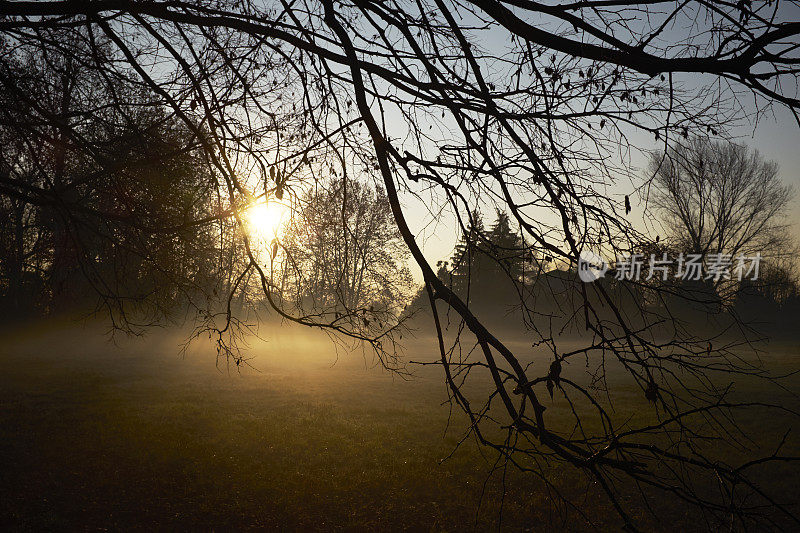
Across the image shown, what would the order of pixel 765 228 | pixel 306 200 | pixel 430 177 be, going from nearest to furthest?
pixel 430 177 < pixel 306 200 < pixel 765 228

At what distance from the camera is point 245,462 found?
8.00 m

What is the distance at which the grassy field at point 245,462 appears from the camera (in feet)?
20.2

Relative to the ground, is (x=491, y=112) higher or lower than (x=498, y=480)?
higher

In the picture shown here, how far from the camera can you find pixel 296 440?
30.2 ft

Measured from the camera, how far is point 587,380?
17328 millimetres

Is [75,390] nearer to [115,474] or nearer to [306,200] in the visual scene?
[115,474]

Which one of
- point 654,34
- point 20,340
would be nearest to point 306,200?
point 654,34

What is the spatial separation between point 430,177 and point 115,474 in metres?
7.54

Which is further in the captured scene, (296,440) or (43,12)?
(296,440)

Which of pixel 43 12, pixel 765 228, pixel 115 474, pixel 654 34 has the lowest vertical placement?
pixel 115 474

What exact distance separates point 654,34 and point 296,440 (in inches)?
345

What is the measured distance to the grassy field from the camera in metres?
6.16

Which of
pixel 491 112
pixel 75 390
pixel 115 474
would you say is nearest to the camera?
pixel 491 112

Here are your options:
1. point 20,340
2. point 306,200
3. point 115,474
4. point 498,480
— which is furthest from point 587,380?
point 20,340
